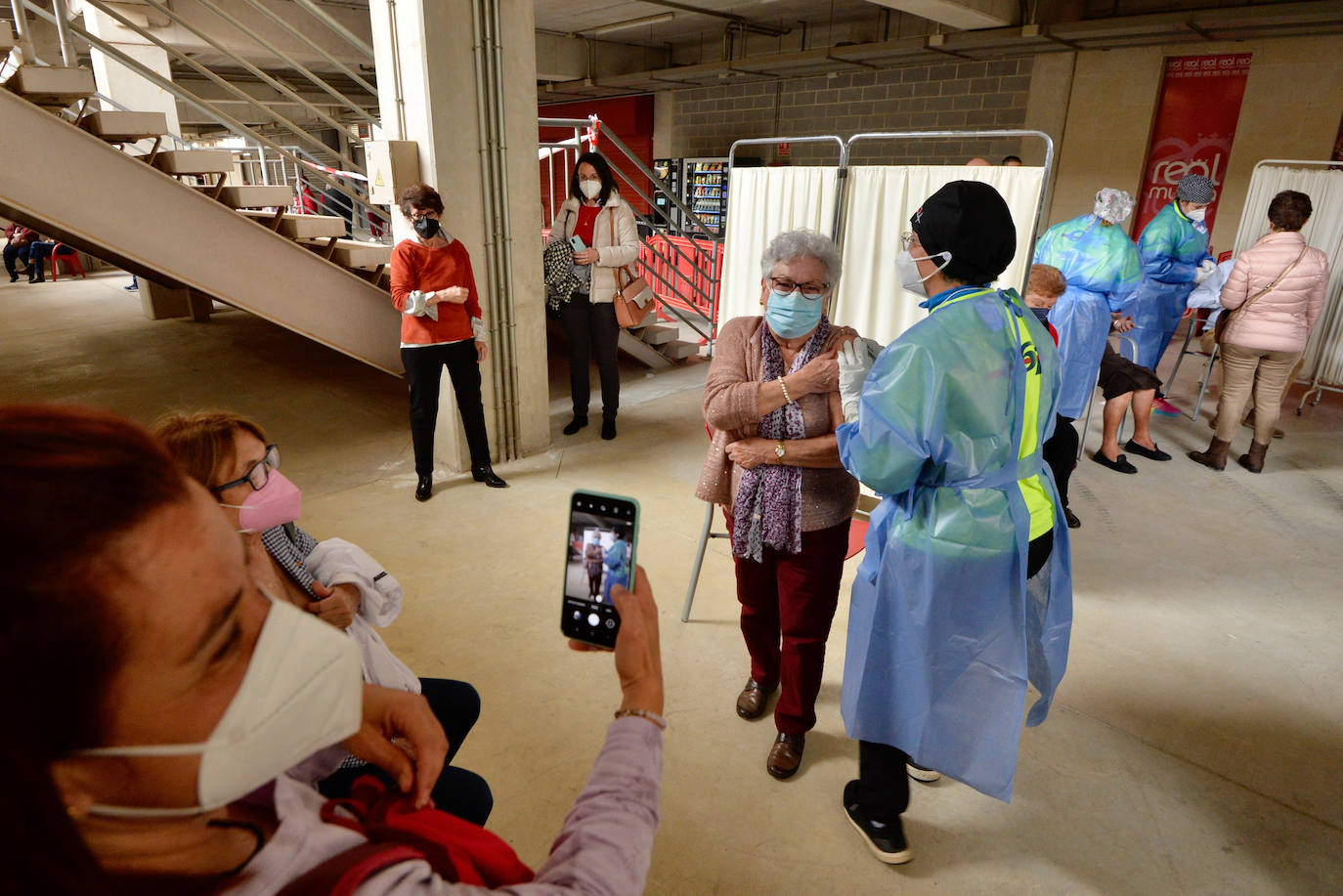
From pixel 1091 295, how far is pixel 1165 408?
236cm

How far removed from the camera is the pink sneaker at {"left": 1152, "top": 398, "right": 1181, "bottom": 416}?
17.7ft

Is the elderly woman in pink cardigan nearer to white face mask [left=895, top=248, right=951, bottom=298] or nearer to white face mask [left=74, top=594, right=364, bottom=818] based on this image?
white face mask [left=895, top=248, right=951, bottom=298]

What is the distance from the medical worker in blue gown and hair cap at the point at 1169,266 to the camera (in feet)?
15.8

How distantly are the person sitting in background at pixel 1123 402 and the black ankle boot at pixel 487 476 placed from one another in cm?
341

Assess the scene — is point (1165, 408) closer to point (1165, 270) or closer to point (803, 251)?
point (1165, 270)

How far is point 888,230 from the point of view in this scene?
2807 millimetres

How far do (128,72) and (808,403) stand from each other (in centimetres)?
816

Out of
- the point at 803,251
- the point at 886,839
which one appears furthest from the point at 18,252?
the point at 886,839

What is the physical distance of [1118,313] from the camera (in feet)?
13.7

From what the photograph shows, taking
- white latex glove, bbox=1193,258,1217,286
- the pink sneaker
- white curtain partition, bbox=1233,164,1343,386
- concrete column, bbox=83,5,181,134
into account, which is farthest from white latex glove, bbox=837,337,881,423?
concrete column, bbox=83,5,181,134

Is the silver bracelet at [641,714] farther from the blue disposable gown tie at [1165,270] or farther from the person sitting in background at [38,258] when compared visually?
the person sitting in background at [38,258]

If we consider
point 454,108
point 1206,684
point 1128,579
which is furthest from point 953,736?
point 454,108

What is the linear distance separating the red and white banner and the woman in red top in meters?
7.16

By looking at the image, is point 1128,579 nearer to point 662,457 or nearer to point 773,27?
point 662,457
